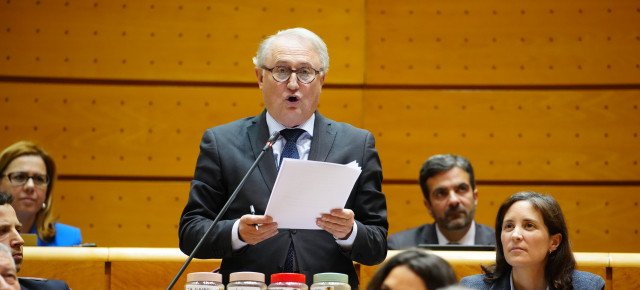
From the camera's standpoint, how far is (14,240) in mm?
2791

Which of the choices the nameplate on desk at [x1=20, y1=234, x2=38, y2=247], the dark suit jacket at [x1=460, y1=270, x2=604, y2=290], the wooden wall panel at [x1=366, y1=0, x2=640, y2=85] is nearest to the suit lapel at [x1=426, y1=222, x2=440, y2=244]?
the wooden wall panel at [x1=366, y1=0, x2=640, y2=85]

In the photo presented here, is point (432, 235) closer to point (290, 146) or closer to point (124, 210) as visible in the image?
point (124, 210)

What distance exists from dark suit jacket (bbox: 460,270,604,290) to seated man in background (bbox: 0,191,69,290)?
1447mm

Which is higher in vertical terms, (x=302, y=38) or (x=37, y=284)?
(x=302, y=38)

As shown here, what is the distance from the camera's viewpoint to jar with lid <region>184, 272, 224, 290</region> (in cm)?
195

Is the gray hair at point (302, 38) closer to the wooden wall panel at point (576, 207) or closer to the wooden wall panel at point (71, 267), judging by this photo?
the wooden wall panel at point (71, 267)

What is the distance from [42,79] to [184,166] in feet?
3.34

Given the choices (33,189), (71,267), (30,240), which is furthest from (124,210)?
(71,267)

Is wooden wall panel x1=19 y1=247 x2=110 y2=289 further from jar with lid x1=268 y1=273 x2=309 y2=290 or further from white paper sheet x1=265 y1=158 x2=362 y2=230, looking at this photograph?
jar with lid x1=268 y1=273 x2=309 y2=290

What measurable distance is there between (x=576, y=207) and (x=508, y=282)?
224 centimetres

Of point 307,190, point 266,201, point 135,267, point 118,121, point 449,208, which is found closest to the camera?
point 307,190

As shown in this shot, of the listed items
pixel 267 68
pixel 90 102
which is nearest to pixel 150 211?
pixel 90 102

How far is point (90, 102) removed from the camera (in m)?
4.98

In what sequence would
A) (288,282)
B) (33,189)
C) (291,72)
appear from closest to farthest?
1. (288,282)
2. (291,72)
3. (33,189)
